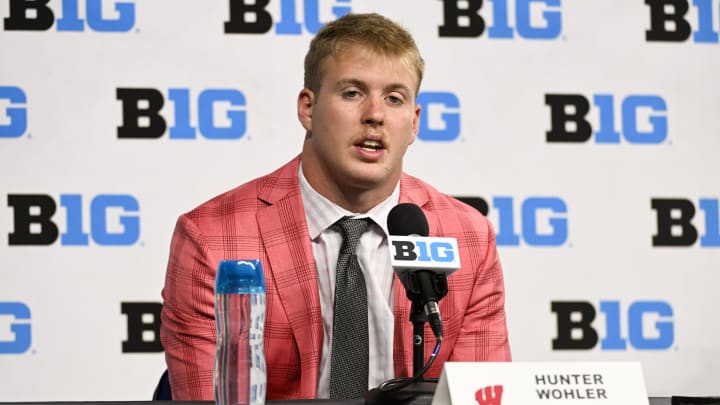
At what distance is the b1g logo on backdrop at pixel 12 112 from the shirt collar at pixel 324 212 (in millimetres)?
1410

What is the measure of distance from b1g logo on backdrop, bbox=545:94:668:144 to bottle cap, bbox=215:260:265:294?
2474 millimetres

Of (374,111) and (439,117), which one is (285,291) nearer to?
(374,111)

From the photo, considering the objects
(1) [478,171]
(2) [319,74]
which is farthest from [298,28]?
(2) [319,74]

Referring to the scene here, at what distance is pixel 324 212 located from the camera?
102 inches

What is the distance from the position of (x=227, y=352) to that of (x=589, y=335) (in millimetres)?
2498

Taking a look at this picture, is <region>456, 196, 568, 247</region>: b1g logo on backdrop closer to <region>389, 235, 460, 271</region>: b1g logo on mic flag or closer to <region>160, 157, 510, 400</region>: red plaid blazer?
<region>160, 157, 510, 400</region>: red plaid blazer

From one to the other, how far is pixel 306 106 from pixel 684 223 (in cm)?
183

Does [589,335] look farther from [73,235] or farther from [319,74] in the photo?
[73,235]

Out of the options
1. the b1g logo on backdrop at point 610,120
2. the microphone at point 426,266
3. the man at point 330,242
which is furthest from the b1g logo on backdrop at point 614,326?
the microphone at point 426,266

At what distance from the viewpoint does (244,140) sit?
12.1 feet

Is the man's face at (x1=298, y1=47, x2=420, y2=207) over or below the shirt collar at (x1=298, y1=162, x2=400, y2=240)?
over

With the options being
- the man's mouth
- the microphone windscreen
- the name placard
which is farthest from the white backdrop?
the name placard

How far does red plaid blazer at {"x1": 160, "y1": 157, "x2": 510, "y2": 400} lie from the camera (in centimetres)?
243

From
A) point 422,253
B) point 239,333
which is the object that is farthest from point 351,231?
point 239,333
